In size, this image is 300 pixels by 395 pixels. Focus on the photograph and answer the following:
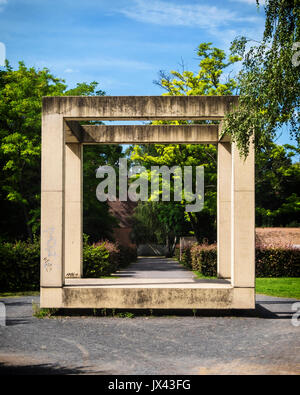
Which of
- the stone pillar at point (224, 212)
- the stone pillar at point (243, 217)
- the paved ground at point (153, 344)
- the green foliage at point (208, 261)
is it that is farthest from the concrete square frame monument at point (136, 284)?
the green foliage at point (208, 261)

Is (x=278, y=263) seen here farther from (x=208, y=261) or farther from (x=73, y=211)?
(x=73, y=211)

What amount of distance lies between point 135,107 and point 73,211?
16.6 feet

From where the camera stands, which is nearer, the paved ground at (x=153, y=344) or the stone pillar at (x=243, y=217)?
the paved ground at (x=153, y=344)

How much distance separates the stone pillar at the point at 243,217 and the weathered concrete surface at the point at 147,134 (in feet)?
11.6

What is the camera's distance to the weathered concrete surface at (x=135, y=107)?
11.8 meters

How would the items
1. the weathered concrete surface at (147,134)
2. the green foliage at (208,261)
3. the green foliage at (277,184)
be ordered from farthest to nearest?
the green foliage at (277,184) → the green foliage at (208,261) → the weathered concrete surface at (147,134)

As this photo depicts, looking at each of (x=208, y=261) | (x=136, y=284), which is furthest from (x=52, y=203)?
(x=208, y=261)

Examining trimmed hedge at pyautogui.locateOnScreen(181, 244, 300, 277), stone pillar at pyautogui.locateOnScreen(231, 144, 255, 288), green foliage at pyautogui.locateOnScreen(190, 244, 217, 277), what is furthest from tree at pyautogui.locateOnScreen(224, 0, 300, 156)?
trimmed hedge at pyautogui.locateOnScreen(181, 244, 300, 277)

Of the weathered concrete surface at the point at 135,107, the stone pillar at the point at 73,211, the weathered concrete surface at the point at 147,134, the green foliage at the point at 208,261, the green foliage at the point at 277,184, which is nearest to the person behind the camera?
the weathered concrete surface at the point at 135,107

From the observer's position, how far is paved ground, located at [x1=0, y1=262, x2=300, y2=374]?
22.5 ft

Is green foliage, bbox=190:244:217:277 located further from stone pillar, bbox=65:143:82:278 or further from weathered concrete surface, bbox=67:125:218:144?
stone pillar, bbox=65:143:82:278

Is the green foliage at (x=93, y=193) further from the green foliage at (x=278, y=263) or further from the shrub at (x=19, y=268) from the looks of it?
the shrub at (x=19, y=268)

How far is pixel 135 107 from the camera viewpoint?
11.8 meters
